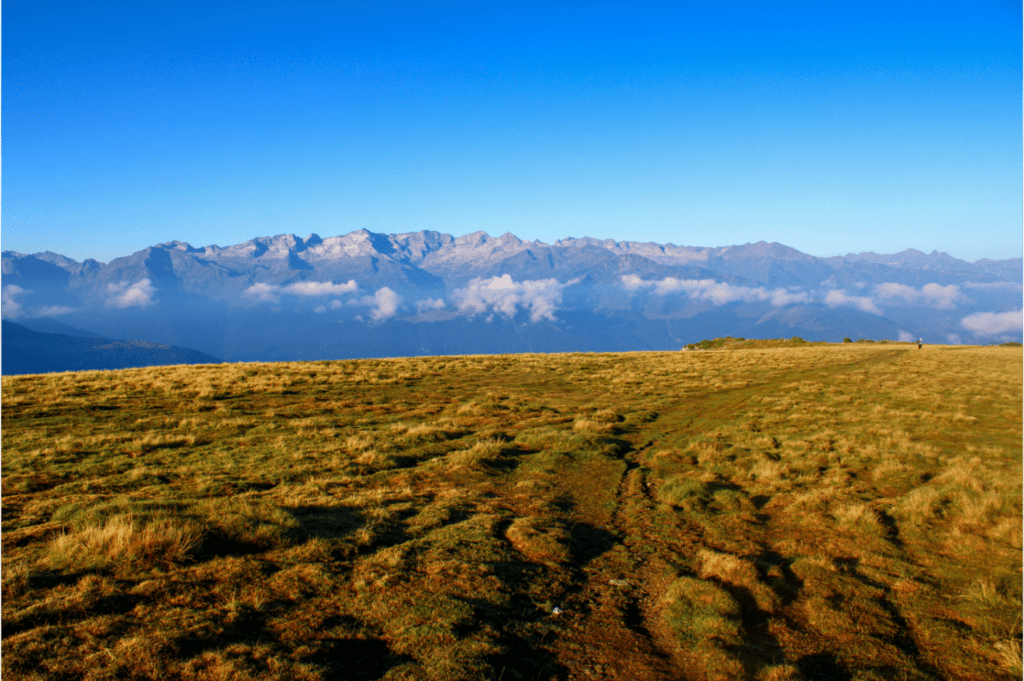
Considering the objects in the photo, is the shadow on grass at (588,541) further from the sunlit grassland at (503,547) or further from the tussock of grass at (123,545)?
the tussock of grass at (123,545)

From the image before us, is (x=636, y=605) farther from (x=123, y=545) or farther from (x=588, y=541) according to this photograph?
(x=123, y=545)

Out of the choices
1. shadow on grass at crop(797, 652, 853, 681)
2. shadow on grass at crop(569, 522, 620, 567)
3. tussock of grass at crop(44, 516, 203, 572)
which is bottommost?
shadow on grass at crop(569, 522, 620, 567)

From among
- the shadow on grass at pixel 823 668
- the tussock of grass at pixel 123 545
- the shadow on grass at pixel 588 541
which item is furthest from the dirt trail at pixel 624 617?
the tussock of grass at pixel 123 545

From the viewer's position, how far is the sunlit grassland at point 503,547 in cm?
636

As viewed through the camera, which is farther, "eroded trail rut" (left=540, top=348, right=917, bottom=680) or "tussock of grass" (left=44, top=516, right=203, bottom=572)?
"tussock of grass" (left=44, top=516, right=203, bottom=572)

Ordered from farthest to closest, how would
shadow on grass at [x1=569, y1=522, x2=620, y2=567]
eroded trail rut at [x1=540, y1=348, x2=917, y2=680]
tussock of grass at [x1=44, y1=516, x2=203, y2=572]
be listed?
shadow on grass at [x1=569, y1=522, x2=620, y2=567] → tussock of grass at [x1=44, y1=516, x2=203, y2=572] → eroded trail rut at [x1=540, y1=348, x2=917, y2=680]

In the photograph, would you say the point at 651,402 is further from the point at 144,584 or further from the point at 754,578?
the point at 144,584

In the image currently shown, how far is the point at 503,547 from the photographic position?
31.2 feet

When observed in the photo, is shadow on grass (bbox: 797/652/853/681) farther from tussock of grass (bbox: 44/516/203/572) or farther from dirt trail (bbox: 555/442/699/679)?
tussock of grass (bbox: 44/516/203/572)

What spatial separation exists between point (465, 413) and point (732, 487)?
12.8 meters

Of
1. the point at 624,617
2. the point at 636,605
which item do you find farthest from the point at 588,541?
the point at 624,617

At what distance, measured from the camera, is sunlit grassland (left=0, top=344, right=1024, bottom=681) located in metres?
6.36

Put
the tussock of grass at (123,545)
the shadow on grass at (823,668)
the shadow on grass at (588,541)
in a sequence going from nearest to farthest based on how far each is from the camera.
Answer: the shadow on grass at (823,668) → the tussock of grass at (123,545) → the shadow on grass at (588,541)

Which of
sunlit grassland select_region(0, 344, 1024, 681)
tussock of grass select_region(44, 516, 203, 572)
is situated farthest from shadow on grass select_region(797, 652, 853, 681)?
tussock of grass select_region(44, 516, 203, 572)
